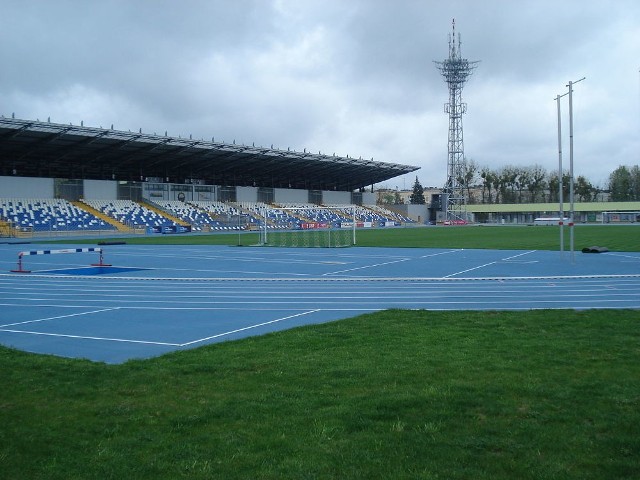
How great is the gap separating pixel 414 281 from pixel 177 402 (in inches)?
528

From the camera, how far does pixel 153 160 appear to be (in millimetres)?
67812

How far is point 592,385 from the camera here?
20.7 feet

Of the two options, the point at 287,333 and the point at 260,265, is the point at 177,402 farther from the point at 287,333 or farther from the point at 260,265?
the point at 260,265

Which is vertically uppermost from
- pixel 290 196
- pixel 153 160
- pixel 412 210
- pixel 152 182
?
pixel 153 160

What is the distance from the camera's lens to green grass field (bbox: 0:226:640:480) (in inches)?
173

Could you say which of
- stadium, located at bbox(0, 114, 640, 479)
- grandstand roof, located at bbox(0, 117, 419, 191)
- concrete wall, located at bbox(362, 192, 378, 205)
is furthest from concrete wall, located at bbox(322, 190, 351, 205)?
Answer: stadium, located at bbox(0, 114, 640, 479)

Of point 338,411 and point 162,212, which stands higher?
point 162,212

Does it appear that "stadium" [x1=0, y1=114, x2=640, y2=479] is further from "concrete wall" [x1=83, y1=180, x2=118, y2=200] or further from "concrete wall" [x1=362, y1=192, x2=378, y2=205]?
"concrete wall" [x1=362, y1=192, x2=378, y2=205]

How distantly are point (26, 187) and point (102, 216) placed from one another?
748 cm

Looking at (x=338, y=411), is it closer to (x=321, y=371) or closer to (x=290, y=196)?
(x=321, y=371)

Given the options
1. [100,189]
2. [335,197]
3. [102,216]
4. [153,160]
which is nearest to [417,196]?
[335,197]

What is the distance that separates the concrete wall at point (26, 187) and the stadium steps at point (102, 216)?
2882 mm

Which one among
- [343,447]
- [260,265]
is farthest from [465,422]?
[260,265]

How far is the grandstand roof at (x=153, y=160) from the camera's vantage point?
54188mm
